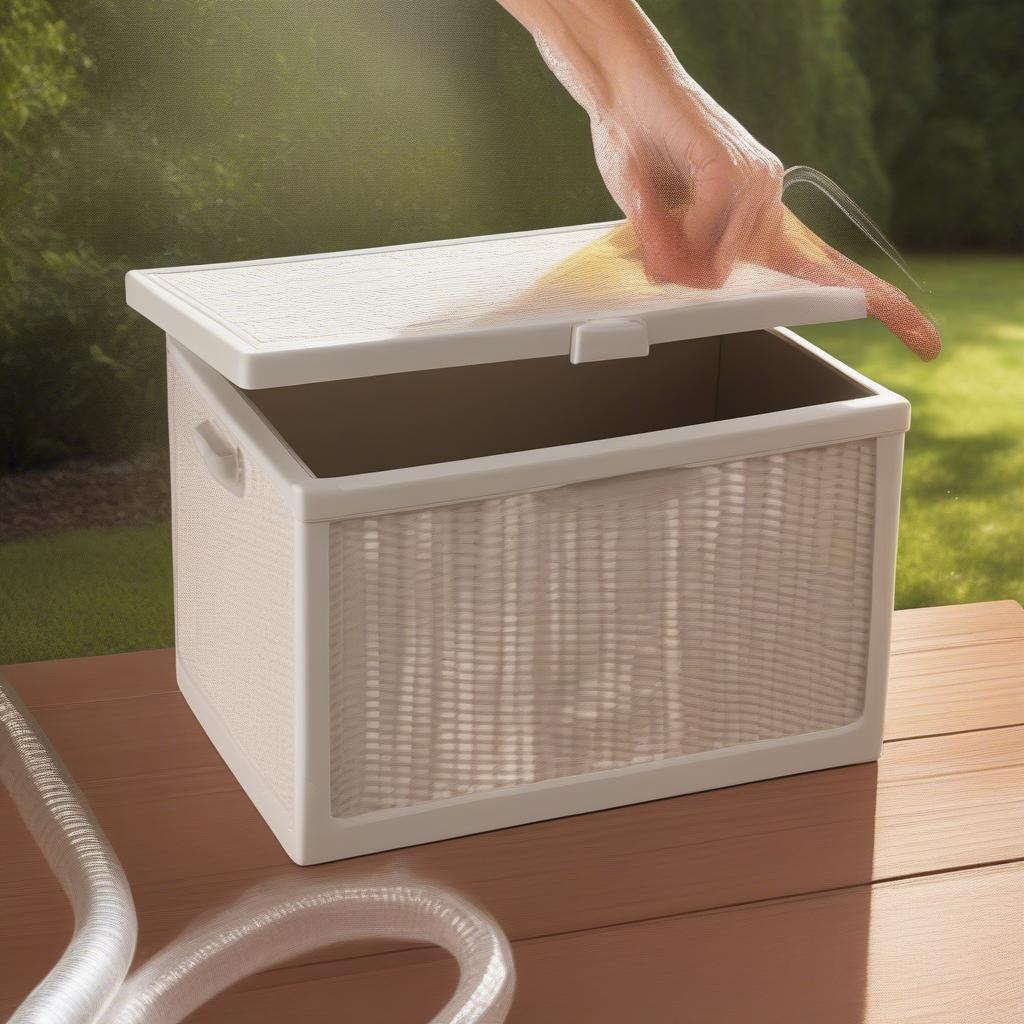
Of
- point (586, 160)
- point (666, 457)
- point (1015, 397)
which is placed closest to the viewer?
point (666, 457)

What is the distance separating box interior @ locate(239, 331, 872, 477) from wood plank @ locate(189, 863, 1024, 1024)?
→ 0.33m

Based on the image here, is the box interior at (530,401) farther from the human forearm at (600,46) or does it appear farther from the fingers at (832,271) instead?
the human forearm at (600,46)

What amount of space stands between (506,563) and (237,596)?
0.18m

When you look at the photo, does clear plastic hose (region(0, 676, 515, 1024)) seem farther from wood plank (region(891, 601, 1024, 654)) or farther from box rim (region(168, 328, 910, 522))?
wood plank (region(891, 601, 1024, 654))

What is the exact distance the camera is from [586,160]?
2.19 meters

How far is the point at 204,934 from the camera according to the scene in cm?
79

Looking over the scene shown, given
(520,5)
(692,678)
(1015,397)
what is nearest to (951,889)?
(692,678)

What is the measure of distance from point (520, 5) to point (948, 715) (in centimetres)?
57

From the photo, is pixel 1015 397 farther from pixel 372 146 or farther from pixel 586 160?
pixel 372 146

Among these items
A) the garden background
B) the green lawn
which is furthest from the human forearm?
the garden background

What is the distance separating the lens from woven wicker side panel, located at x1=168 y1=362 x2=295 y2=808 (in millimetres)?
835

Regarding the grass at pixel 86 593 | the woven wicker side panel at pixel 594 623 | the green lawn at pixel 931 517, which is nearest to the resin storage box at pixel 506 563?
the woven wicker side panel at pixel 594 623

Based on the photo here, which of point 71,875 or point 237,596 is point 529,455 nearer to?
point 237,596

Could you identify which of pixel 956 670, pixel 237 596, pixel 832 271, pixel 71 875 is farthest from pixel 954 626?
pixel 71 875
